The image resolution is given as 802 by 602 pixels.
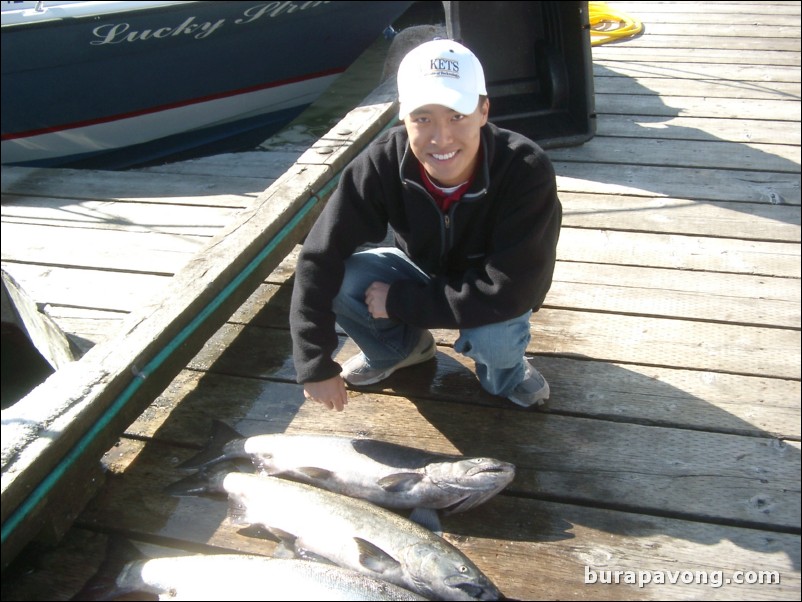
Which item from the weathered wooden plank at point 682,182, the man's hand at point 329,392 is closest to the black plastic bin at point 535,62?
the weathered wooden plank at point 682,182

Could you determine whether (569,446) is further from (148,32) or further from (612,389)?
(148,32)

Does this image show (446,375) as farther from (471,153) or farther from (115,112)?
(115,112)

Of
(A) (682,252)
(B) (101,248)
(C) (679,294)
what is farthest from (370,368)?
(B) (101,248)

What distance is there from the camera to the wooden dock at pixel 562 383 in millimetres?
2217

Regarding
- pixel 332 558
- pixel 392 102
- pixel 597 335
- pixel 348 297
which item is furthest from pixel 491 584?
pixel 392 102

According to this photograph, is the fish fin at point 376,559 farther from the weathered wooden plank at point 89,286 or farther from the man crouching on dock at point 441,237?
the weathered wooden plank at point 89,286

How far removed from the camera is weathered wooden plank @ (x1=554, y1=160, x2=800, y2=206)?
165 inches

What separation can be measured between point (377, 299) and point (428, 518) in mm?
686

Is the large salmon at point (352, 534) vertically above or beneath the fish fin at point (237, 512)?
above

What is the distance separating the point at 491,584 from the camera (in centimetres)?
200

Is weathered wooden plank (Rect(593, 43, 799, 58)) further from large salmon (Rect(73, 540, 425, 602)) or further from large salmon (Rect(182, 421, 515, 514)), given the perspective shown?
large salmon (Rect(73, 540, 425, 602))

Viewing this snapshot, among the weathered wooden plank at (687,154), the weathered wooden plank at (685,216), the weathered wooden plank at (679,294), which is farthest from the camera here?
the weathered wooden plank at (687,154)

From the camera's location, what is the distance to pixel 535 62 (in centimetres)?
513

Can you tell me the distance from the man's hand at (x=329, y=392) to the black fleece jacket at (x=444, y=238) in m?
0.03
